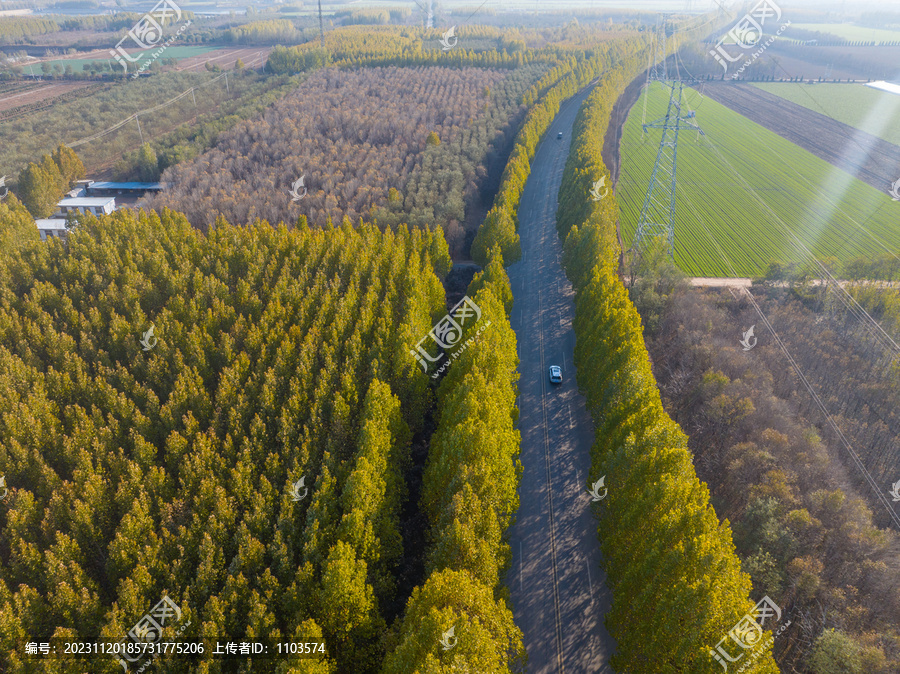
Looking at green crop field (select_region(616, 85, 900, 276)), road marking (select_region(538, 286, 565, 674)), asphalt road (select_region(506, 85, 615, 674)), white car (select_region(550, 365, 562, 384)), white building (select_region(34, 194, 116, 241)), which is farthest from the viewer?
white building (select_region(34, 194, 116, 241))

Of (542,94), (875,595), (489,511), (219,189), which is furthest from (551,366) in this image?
(542,94)

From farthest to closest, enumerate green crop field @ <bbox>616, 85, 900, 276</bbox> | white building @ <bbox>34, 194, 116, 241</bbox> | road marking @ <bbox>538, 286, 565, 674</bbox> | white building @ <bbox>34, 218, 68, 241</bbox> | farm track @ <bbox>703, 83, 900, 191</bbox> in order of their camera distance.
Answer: farm track @ <bbox>703, 83, 900, 191</bbox> < white building @ <bbox>34, 194, 116, 241</bbox> < green crop field @ <bbox>616, 85, 900, 276</bbox> < white building @ <bbox>34, 218, 68, 241</bbox> < road marking @ <bbox>538, 286, 565, 674</bbox>

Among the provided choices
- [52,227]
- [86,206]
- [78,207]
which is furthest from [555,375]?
[78,207]

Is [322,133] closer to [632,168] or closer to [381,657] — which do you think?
[632,168]

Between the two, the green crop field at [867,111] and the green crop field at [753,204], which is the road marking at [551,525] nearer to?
the green crop field at [753,204]

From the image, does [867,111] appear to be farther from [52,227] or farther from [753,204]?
[52,227]

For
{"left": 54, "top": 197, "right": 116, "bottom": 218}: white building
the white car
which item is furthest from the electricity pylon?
{"left": 54, "top": 197, "right": 116, "bottom": 218}: white building

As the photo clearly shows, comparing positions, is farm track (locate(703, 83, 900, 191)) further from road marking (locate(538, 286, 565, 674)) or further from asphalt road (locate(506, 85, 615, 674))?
road marking (locate(538, 286, 565, 674))
